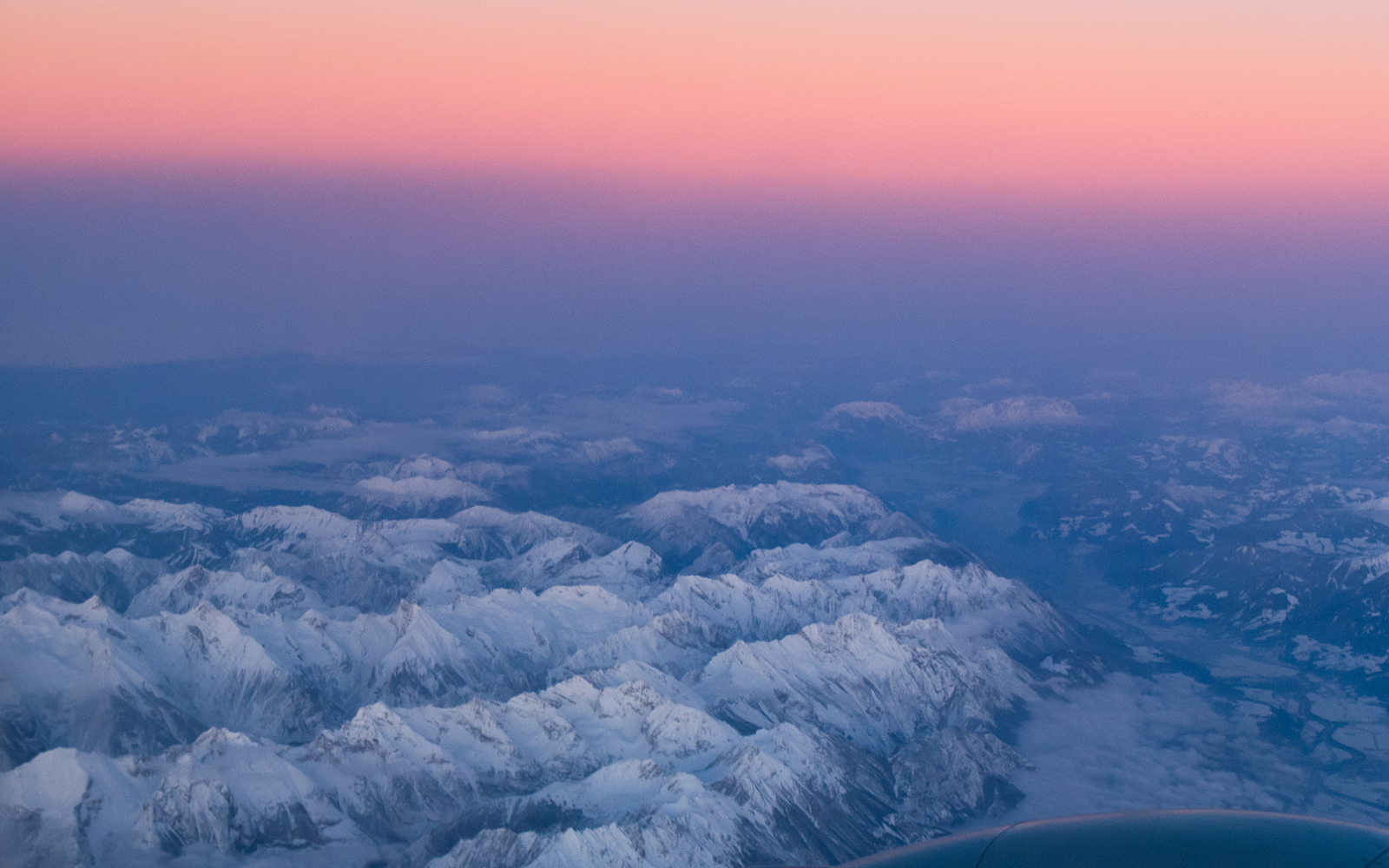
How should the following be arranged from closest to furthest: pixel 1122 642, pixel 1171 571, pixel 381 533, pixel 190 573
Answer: pixel 190 573 → pixel 1122 642 → pixel 381 533 → pixel 1171 571

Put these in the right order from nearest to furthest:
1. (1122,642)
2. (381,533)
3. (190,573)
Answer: (190,573), (1122,642), (381,533)

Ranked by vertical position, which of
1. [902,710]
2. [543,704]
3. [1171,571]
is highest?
[543,704]

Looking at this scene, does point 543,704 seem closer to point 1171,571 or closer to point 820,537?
point 820,537

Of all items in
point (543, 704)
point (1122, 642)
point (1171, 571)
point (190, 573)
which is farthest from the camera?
point (1171, 571)

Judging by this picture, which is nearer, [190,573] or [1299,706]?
[1299,706]

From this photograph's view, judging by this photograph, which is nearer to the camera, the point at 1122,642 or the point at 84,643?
the point at 84,643

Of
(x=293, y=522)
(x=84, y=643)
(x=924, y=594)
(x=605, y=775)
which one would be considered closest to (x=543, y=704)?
(x=605, y=775)

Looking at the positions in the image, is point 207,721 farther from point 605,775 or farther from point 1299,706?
point 1299,706

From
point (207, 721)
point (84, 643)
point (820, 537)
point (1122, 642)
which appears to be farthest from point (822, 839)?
point (820, 537)

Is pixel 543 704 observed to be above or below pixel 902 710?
above
